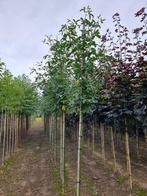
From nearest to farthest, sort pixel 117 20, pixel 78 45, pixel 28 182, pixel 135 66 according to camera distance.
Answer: pixel 78 45 < pixel 135 66 < pixel 117 20 < pixel 28 182

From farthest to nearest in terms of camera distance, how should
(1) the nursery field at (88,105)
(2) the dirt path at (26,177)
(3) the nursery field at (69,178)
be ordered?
(2) the dirt path at (26,177), (3) the nursery field at (69,178), (1) the nursery field at (88,105)

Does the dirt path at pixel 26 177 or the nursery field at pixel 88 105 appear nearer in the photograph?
the nursery field at pixel 88 105

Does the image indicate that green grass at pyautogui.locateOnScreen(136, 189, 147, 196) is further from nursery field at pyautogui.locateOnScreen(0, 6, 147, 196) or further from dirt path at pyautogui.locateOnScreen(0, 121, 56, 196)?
dirt path at pyautogui.locateOnScreen(0, 121, 56, 196)

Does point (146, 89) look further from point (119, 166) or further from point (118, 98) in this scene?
point (119, 166)

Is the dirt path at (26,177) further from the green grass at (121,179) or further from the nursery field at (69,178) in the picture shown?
the green grass at (121,179)

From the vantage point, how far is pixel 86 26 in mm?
6703

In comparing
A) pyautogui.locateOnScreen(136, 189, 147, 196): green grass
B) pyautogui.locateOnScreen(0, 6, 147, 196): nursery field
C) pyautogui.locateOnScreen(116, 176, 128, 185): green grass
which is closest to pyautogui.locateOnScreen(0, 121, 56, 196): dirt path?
pyautogui.locateOnScreen(0, 6, 147, 196): nursery field

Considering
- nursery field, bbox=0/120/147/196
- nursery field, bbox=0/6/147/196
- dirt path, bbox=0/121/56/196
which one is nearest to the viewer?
nursery field, bbox=0/6/147/196

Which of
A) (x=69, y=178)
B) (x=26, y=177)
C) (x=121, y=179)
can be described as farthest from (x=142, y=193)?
(x=26, y=177)

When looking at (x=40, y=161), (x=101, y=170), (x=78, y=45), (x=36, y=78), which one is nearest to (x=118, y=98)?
(x=78, y=45)

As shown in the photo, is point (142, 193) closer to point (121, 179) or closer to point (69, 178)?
point (121, 179)

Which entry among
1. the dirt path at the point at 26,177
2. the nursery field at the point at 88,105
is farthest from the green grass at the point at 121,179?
the dirt path at the point at 26,177

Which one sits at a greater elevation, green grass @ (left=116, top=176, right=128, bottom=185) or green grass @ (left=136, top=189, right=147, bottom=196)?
green grass @ (left=116, top=176, right=128, bottom=185)

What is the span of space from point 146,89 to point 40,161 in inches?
380
